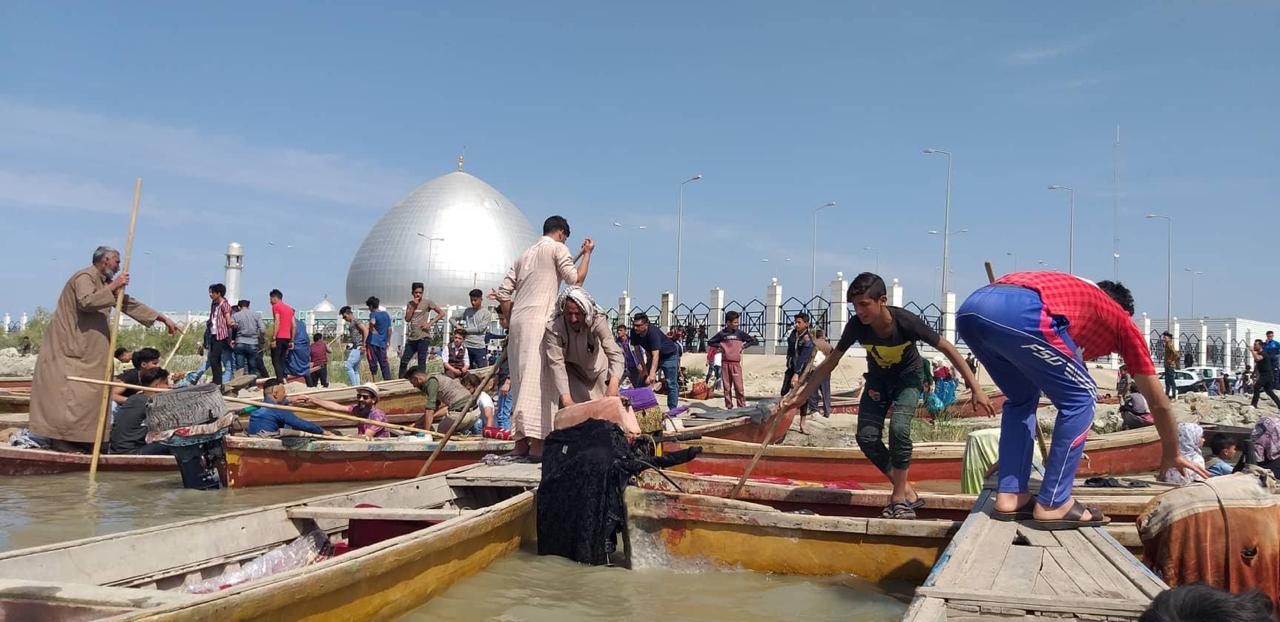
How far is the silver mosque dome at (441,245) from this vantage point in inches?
2330

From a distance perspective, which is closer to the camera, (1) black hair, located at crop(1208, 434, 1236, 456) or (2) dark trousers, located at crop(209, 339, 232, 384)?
(1) black hair, located at crop(1208, 434, 1236, 456)

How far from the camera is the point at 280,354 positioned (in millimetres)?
15125

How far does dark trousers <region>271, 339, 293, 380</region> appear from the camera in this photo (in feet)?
49.2

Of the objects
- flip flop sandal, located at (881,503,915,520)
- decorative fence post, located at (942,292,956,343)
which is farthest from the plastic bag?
decorative fence post, located at (942,292,956,343)

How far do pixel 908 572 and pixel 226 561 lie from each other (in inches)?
133

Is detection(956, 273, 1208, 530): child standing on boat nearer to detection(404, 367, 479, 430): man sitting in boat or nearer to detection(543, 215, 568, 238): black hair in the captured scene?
detection(543, 215, 568, 238): black hair

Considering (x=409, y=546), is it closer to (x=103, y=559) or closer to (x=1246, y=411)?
(x=103, y=559)

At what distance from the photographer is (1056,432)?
4.27 m

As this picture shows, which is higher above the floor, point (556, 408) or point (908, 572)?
point (556, 408)

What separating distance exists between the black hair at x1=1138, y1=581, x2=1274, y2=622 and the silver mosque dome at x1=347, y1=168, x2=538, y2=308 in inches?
2209

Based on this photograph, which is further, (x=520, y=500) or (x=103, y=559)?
(x=520, y=500)

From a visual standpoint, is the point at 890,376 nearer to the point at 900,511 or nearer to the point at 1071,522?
the point at 900,511

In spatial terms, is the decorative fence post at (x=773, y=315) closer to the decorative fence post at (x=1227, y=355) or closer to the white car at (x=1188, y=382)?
the white car at (x=1188, y=382)

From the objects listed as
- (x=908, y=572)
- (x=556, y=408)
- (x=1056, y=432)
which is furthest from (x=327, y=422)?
(x=1056, y=432)
